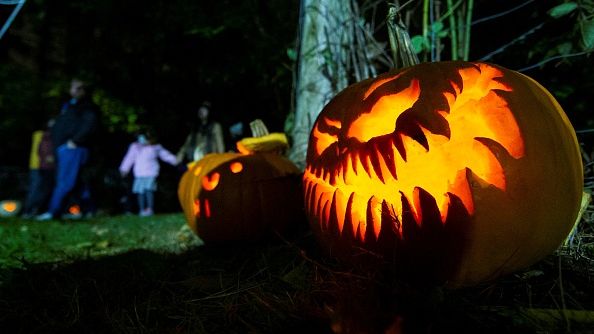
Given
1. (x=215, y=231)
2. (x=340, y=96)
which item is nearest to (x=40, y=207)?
(x=215, y=231)

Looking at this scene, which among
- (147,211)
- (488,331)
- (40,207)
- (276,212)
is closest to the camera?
(488,331)

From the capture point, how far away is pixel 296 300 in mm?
1294

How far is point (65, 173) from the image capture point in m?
5.32

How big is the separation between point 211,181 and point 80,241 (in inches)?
60.0

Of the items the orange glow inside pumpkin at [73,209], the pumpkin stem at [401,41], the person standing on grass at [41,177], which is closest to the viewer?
the pumpkin stem at [401,41]

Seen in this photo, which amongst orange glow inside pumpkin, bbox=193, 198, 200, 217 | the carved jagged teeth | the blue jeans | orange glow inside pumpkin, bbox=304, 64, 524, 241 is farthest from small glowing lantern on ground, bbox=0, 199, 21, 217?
the carved jagged teeth

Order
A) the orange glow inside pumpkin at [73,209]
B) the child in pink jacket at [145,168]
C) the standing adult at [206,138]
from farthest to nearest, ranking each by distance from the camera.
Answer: the orange glow inside pumpkin at [73,209], the child in pink jacket at [145,168], the standing adult at [206,138]

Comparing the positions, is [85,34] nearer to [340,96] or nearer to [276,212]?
[276,212]

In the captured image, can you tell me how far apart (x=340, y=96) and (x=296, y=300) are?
82 centimetres

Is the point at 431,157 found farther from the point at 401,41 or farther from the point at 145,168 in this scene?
the point at 145,168

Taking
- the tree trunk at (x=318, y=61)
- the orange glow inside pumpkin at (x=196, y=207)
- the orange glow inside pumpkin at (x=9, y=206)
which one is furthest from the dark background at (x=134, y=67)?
the orange glow inside pumpkin at (x=196, y=207)

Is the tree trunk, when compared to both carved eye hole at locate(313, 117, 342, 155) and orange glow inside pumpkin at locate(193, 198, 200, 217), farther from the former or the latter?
carved eye hole at locate(313, 117, 342, 155)

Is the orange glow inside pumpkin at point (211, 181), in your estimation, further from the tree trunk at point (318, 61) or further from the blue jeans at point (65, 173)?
the blue jeans at point (65, 173)

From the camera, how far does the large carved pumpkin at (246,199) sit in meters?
2.49
